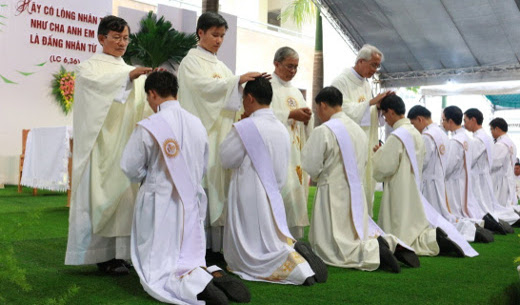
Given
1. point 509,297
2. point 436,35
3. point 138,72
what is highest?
point 436,35

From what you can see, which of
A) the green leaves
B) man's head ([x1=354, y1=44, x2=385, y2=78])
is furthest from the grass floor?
the green leaves

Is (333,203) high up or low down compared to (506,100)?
down

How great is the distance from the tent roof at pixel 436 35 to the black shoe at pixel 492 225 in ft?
11.2

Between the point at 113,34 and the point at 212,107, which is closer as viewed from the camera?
the point at 113,34

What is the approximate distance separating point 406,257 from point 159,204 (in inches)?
88.1

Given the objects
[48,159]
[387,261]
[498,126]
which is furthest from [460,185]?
[48,159]

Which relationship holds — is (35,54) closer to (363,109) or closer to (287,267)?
(363,109)

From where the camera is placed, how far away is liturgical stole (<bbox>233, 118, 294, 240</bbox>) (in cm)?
423

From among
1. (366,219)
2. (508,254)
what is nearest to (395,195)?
(366,219)

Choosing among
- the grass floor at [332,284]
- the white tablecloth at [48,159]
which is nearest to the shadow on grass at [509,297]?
the grass floor at [332,284]

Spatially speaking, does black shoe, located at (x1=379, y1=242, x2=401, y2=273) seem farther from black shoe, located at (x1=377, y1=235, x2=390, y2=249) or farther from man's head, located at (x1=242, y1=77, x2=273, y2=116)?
man's head, located at (x1=242, y1=77, x2=273, y2=116)

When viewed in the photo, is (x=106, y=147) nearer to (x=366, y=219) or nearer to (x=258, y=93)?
(x=258, y=93)

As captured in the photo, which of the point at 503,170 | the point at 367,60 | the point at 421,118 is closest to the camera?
the point at 367,60

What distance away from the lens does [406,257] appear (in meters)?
4.88
